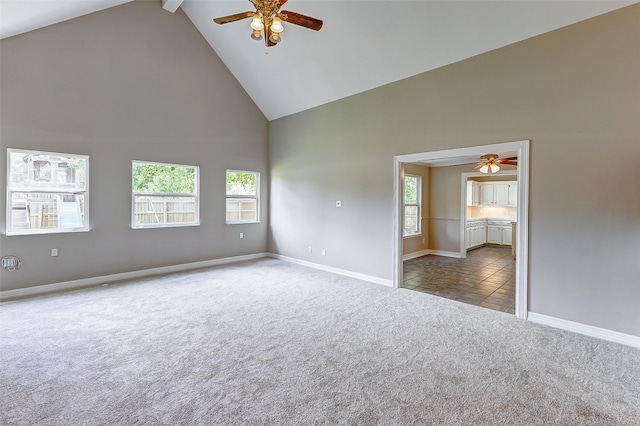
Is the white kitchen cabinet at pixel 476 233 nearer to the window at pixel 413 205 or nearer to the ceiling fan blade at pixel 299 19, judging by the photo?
the window at pixel 413 205

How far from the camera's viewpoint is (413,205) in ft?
25.6

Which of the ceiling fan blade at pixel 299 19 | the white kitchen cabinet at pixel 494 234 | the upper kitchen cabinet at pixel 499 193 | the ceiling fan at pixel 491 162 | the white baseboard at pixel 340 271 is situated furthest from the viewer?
the upper kitchen cabinet at pixel 499 193

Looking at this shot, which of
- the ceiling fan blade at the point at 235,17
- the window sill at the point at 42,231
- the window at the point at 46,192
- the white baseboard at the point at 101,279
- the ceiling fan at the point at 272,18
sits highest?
the ceiling fan blade at the point at 235,17

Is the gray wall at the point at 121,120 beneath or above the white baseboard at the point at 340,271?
above

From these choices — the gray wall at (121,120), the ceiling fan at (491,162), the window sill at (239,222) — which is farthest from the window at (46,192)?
the ceiling fan at (491,162)

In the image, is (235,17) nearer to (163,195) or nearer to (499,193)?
(163,195)

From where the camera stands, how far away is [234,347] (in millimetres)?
2865

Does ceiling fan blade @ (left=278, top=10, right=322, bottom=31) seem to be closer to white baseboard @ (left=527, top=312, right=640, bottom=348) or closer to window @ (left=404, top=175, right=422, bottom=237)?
white baseboard @ (left=527, top=312, right=640, bottom=348)

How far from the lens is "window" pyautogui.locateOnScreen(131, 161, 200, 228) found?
215 inches

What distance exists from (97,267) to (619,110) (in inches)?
283

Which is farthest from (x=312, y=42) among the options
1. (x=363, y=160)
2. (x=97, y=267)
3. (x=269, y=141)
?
(x=97, y=267)

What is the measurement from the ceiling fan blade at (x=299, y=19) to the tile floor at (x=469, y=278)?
397 cm

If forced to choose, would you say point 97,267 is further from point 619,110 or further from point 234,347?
point 619,110

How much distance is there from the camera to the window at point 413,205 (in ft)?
25.4
